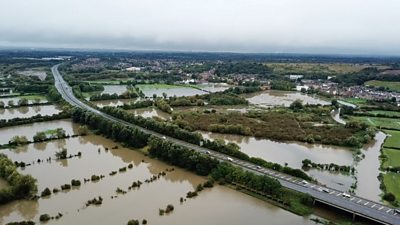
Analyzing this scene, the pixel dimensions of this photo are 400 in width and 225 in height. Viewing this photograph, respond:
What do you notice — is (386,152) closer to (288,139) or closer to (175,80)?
(288,139)

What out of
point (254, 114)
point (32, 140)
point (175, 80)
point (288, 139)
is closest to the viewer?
point (32, 140)

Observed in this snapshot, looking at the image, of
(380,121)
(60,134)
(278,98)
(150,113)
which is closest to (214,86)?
(278,98)

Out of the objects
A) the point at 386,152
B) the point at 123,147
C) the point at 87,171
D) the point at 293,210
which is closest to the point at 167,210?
the point at 293,210

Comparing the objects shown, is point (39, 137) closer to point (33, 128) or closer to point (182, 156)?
point (33, 128)

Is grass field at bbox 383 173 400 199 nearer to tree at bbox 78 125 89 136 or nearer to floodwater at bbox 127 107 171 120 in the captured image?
floodwater at bbox 127 107 171 120

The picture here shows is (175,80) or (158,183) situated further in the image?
(175,80)

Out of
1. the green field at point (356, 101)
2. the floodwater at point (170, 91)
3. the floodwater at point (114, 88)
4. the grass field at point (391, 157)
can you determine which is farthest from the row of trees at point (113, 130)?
the green field at point (356, 101)

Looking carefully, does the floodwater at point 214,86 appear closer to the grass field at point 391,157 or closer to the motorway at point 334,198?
the grass field at point 391,157
